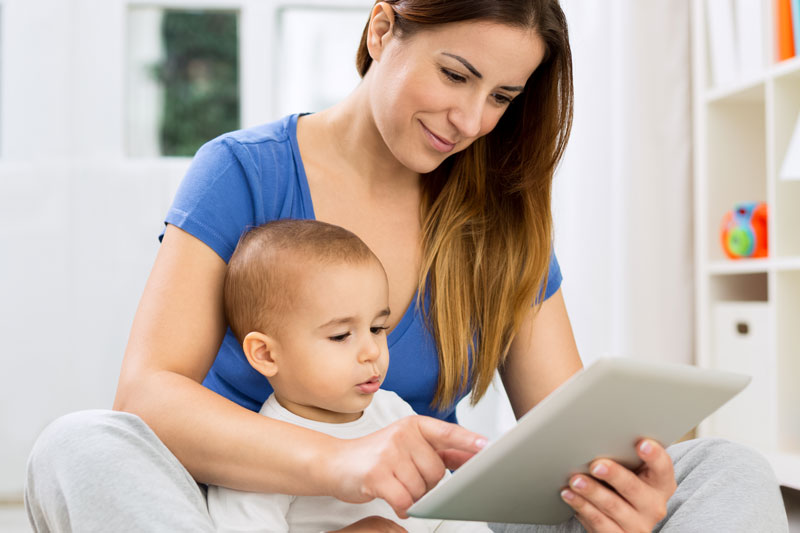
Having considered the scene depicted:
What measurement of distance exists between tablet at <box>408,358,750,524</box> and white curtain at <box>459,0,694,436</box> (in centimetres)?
165

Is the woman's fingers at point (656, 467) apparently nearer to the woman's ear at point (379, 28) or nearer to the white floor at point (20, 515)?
the woman's ear at point (379, 28)

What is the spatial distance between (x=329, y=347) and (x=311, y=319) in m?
0.04

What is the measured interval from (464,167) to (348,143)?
7.4 inches

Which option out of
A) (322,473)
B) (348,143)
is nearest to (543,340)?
(348,143)

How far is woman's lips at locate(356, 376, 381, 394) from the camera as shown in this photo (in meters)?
1.04

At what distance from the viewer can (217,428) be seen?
92cm

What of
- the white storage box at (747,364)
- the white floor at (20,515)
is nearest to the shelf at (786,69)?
the white storage box at (747,364)

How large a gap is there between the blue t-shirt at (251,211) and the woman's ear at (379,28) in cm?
18

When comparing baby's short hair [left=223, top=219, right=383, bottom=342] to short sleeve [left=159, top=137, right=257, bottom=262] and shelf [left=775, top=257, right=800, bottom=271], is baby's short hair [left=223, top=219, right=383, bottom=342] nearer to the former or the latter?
short sleeve [left=159, top=137, right=257, bottom=262]

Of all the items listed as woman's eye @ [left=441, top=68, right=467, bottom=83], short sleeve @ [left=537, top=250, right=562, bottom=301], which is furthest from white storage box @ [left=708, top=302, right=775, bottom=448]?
woman's eye @ [left=441, top=68, right=467, bottom=83]

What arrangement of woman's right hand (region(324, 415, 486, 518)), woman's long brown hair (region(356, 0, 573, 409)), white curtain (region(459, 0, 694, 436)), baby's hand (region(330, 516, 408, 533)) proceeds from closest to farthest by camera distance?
woman's right hand (region(324, 415, 486, 518)) → baby's hand (region(330, 516, 408, 533)) → woman's long brown hair (region(356, 0, 573, 409)) → white curtain (region(459, 0, 694, 436))

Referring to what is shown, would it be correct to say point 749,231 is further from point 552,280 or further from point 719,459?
point 719,459

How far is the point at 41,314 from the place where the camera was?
2.48 metres

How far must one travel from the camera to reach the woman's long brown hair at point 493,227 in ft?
4.06
